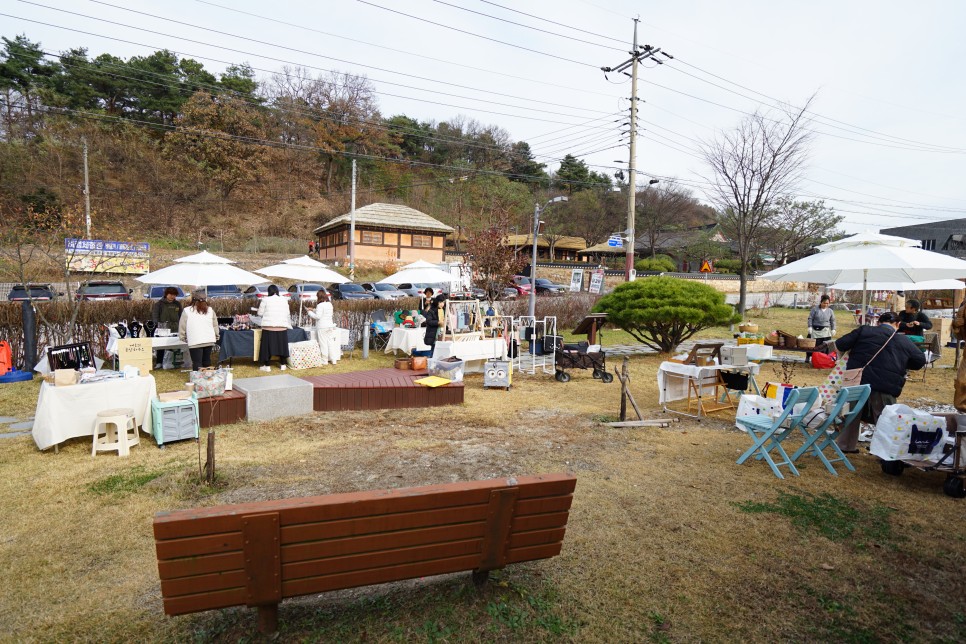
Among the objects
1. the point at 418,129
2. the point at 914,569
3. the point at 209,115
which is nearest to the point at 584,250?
the point at 418,129

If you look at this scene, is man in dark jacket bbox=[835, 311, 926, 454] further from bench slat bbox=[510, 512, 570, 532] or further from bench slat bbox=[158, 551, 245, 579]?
bench slat bbox=[158, 551, 245, 579]

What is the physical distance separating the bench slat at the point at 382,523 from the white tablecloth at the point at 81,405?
4.77 m

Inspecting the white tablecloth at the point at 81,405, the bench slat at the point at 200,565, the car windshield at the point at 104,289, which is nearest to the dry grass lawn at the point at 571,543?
the white tablecloth at the point at 81,405

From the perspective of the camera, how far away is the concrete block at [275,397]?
21.6 feet

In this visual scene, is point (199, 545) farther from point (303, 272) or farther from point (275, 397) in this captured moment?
point (303, 272)

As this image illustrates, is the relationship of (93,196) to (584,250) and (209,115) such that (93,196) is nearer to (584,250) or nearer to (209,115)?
(209,115)

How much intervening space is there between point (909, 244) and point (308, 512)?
8481 mm

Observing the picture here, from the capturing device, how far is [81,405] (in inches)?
219

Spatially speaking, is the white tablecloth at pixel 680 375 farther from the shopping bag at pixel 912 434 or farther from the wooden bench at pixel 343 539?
the wooden bench at pixel 343 539

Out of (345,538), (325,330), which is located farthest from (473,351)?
(345,538)

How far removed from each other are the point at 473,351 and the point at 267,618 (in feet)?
24.9

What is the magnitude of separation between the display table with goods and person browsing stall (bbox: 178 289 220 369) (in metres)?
1.00

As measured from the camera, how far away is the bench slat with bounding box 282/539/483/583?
224cm

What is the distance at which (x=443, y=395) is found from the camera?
7719 millimetres
